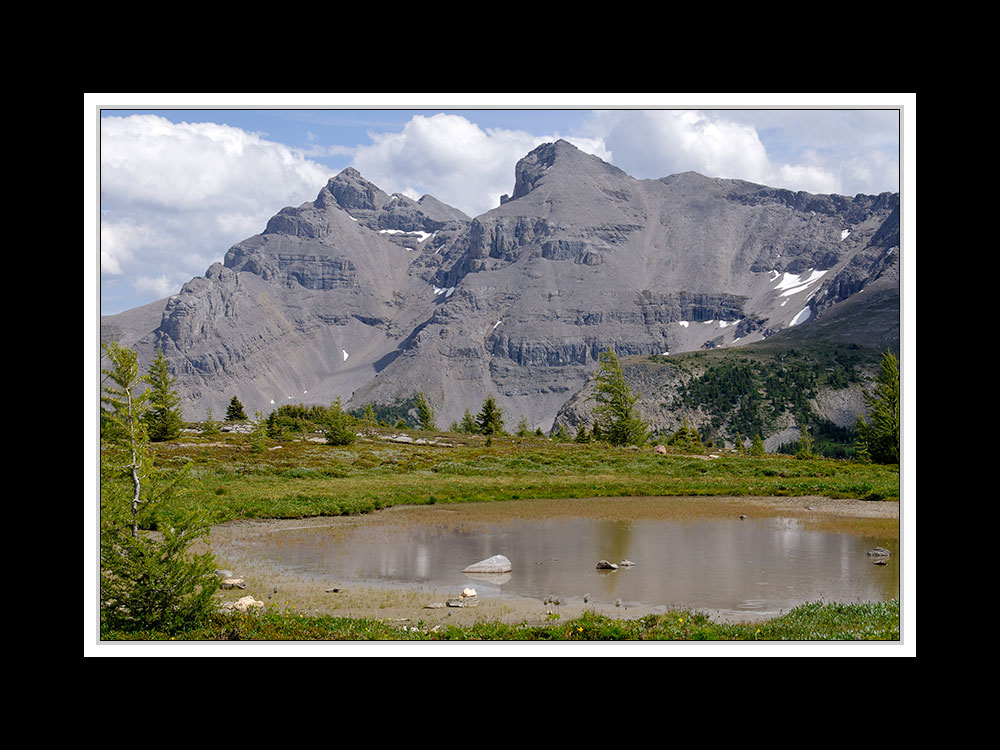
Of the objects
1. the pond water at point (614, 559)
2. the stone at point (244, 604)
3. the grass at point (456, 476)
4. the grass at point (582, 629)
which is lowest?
the grass at point (456, 476)

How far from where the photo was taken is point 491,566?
79.1 feet

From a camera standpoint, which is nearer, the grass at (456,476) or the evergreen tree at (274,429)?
the grass at (456,476)

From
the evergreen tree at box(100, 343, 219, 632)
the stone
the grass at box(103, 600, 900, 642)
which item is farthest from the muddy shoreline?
the evergreen tree at box(100, 343, 219, 632)

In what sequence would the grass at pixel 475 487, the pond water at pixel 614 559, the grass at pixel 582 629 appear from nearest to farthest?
the grass at pixel 582 629 → the grass at pixel 475 487 → the pond water at pixel 614 559

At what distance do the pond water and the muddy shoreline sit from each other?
1.71ft

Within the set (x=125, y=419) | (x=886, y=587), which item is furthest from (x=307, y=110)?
(x=886, y=587)

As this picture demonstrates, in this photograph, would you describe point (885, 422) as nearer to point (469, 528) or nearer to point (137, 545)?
point (469, 528)

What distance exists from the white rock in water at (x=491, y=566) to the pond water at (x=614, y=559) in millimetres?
362

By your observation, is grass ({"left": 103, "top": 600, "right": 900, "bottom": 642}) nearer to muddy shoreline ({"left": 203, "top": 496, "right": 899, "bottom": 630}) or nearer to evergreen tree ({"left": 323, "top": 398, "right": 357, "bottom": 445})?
muddy shoreline ({"left": 203, "top": 496, "right": 899, "bottom": 630})

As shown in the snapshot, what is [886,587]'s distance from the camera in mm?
21438

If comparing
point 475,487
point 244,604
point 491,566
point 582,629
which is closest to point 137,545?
point 244,604

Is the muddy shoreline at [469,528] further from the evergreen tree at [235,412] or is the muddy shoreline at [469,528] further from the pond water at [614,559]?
the evergreen tree at [235,412]

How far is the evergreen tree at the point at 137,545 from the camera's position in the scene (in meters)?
15.8

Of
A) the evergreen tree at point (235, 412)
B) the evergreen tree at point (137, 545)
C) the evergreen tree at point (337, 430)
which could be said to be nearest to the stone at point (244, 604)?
the evergreen tree at point (137, 545)
